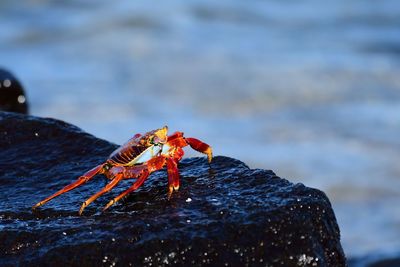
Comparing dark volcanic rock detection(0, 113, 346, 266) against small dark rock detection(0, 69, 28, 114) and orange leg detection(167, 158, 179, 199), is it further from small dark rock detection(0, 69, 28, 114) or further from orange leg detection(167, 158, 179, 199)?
small dark rock detection(0, 69, 28, 114)

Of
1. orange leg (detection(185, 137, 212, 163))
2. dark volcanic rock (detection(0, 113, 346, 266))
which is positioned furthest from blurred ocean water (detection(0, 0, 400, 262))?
dark volcanic rock (detection(0, 113, 346, 266))

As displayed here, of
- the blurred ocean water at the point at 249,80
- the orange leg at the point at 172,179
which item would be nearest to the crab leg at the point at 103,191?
the orange leg at the point at 172,179

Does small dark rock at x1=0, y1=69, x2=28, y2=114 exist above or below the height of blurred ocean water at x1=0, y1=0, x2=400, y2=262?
below

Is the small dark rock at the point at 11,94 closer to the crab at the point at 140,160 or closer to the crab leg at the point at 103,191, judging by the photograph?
the crab at the point at 140,160

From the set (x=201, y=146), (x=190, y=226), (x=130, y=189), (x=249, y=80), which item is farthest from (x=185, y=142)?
(x=249, y=80)

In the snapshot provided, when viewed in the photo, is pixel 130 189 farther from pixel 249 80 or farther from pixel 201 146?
pixel 249 80

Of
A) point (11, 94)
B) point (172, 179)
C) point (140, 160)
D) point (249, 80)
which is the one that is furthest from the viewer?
point (249, 80)

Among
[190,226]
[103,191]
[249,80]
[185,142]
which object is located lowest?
[190,226]
